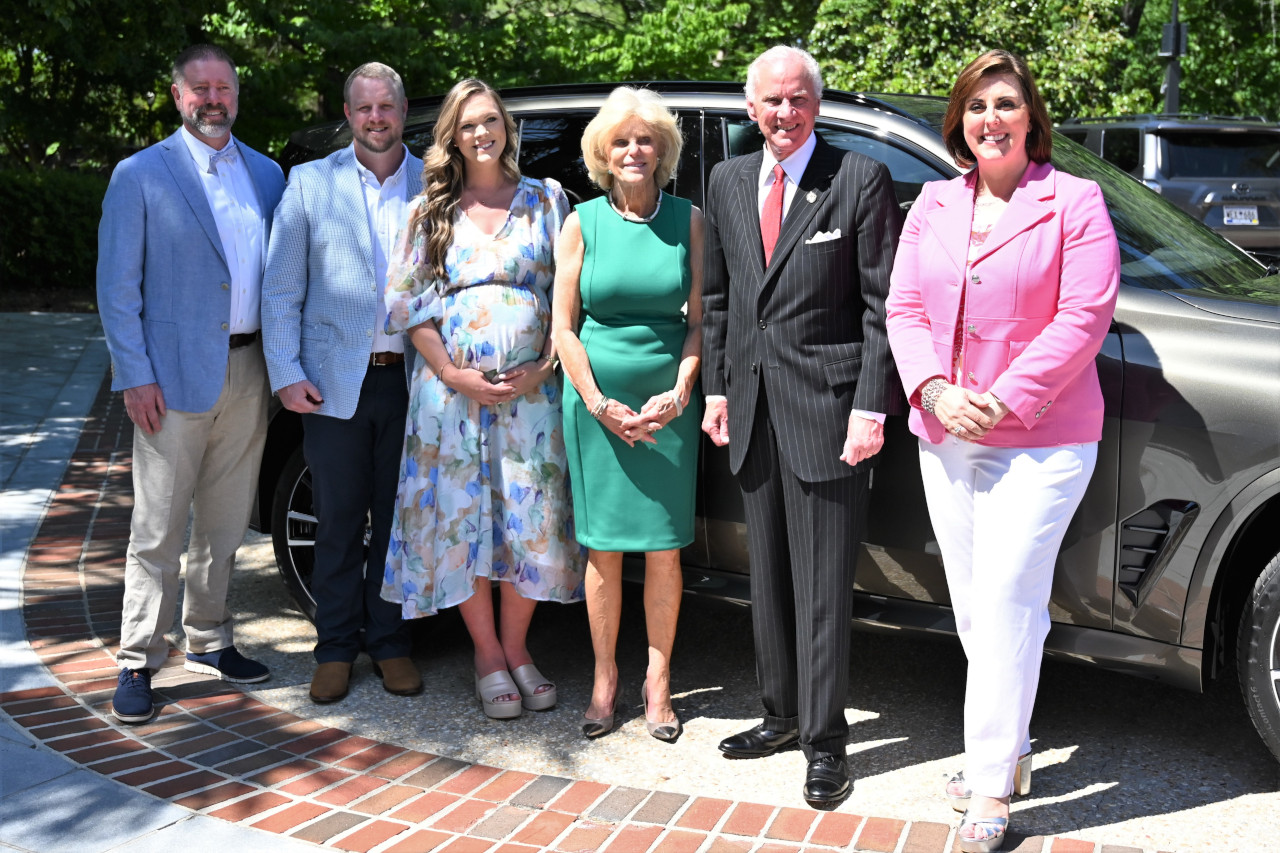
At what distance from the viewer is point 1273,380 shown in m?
3.22

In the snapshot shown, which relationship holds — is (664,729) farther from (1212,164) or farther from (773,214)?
(1212,164)

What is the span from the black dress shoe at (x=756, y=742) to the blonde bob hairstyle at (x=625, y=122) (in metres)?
1.74

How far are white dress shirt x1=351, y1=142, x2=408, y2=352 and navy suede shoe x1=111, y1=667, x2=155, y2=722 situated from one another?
137 centimetres

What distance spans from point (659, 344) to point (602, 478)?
0.47m

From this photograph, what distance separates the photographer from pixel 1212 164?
38.8 ft

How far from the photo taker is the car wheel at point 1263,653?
3.31 m

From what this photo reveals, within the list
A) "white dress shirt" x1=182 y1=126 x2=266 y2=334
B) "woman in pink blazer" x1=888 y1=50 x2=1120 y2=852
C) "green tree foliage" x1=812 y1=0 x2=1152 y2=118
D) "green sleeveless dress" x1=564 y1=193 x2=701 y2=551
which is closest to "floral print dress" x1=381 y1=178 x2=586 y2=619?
"green sleeveless dress" x1=564 y1=193 x2=701 y2=551

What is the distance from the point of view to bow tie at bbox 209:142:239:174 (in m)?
4.25

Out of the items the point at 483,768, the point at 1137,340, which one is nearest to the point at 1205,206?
the point at 1137,340

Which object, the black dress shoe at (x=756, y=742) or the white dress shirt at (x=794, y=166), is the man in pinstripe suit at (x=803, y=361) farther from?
the black dress shoe at (x=756, y=742)

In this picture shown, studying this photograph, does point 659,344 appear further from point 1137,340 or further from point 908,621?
point 1137,340

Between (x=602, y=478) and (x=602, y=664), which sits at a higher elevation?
(x=602, y=478)

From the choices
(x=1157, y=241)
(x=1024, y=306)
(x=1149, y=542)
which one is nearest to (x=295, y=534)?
(x=1024, y=306)

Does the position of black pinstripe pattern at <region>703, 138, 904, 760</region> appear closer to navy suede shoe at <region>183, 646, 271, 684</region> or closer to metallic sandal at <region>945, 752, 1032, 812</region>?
metallic sandal at <region>945, 752, 1032, 812</region>
